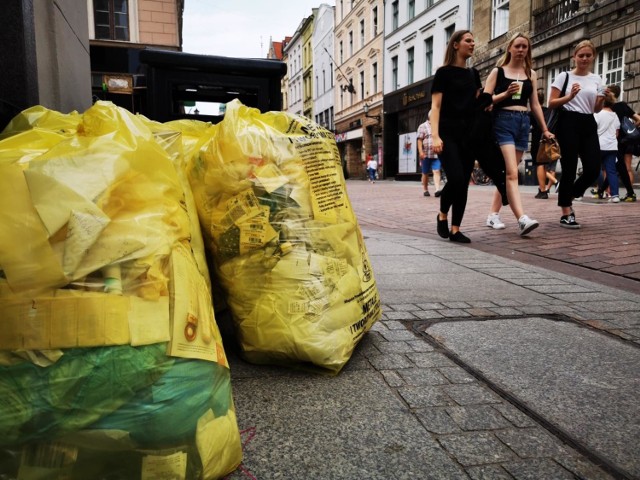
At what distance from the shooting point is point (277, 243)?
5.56ft

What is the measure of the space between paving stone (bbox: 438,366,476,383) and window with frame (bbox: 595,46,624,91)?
598 inches

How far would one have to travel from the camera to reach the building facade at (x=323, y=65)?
39.3m

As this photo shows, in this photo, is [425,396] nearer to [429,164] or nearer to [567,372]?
[567,372]

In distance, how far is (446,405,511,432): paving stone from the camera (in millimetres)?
1376

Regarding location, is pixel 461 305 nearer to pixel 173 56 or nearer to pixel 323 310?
pixel 323 310

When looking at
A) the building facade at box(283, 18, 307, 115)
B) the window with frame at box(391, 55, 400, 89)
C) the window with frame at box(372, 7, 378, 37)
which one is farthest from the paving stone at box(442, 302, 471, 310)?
the building facade at box(283, 18, 307, 115)

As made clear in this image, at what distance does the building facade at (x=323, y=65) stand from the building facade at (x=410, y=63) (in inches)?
419

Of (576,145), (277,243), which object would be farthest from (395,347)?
(576,145)

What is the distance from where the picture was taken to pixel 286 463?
3.96 feet

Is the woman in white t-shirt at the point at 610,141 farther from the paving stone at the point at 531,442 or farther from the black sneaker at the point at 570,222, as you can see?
the paving stone at the point at 531,442

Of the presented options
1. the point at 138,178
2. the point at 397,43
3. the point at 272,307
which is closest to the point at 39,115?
the point at 138,178

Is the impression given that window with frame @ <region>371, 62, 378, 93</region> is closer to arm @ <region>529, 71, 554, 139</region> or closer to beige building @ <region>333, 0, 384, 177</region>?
beige building @ <region>333, 0, 384, 177</region>

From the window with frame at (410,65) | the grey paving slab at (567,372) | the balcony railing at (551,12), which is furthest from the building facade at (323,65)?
the grey paving slab at (567,372)

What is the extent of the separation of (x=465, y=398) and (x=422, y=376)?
19cm
